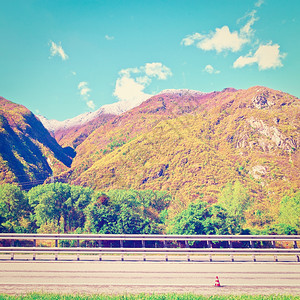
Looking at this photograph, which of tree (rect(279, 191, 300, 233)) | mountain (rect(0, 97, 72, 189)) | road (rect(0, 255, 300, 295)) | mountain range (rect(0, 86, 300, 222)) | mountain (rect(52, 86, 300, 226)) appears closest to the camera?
road (rect(0, 255, 300, 295))

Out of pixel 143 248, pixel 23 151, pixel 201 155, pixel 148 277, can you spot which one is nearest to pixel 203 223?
pixel 143 248

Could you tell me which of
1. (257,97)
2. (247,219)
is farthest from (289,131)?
(247,219)

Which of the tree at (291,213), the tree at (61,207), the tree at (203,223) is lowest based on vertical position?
the tree at (291,213)

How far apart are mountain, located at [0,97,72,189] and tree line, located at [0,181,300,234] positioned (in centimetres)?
5378

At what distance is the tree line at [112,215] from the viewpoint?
29.7 meters

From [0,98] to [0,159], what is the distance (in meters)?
133

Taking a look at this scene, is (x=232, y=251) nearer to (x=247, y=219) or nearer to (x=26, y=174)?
(x=247, y=219)

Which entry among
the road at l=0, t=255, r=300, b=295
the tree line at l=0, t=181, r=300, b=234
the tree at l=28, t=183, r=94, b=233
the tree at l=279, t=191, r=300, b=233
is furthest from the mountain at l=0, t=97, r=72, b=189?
the tree at l=279, t=191, r=300, b=233

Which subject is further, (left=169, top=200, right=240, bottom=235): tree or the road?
(left=169, top=200, right=240, bottom=235): tree

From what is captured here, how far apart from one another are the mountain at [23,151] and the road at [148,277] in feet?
297

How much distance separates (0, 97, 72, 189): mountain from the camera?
330 ft

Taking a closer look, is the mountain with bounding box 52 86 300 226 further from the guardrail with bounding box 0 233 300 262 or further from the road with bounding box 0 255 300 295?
the road with bounding box 0 255 300 295

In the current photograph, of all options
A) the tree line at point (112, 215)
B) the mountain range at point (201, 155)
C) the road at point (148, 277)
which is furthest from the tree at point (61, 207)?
the mountain range at point (201, 155)

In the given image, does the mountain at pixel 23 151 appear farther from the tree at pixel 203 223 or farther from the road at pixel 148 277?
the road at pixel 148 277
